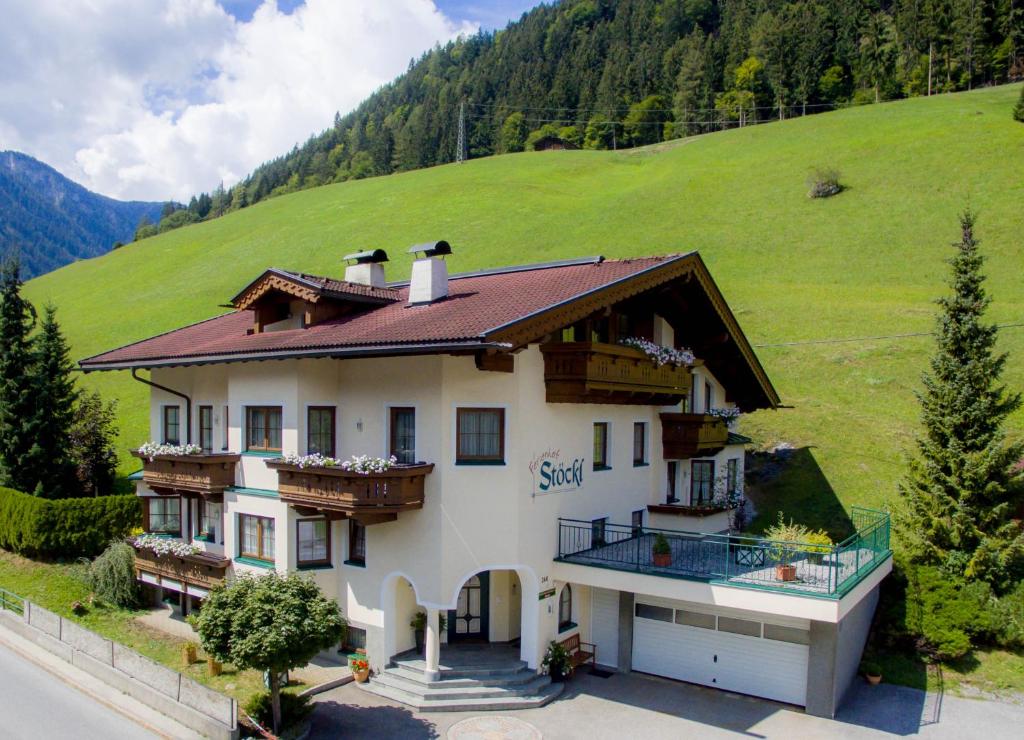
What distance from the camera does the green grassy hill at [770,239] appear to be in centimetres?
3512

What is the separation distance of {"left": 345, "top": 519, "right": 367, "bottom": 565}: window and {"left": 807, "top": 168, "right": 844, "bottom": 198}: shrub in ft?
188

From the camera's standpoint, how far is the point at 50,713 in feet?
51.1

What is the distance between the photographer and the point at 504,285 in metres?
20.4

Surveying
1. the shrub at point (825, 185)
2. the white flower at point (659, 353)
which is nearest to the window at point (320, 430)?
the white flower at point (659, 353)

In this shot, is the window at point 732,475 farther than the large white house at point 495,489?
Yes

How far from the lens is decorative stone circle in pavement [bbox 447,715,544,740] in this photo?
14984 mm

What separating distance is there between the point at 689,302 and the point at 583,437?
19.8 ft

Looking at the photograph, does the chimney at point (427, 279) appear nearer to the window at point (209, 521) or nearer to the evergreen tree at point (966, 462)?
the window at point (209, 521)

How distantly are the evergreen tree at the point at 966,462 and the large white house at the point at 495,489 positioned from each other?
2.10 metres

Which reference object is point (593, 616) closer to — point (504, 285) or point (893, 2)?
point (504, 285)

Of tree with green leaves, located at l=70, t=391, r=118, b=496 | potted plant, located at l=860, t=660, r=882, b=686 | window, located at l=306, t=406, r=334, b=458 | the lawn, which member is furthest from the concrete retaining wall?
potted plant, located at l=860, t=660, r=882, b=686

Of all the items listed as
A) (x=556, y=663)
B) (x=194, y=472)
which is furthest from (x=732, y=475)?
(x=194, y=472)

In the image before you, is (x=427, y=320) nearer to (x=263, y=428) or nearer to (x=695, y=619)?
(x=263, y=428)

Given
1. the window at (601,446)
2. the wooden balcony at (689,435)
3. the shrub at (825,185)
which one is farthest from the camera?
the shrub at (825,185)
